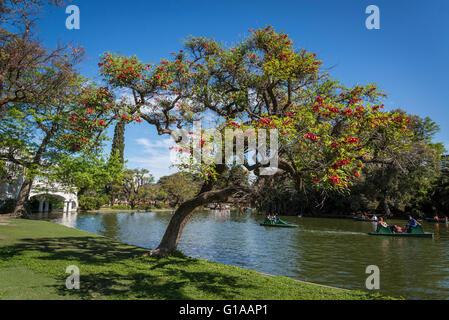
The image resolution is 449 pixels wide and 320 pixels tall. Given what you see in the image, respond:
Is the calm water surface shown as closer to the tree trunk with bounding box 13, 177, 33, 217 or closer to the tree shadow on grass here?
the tree shadow on grass

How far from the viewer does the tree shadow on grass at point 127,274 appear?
6605mm

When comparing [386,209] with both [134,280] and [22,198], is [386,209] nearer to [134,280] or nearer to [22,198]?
[134,280]

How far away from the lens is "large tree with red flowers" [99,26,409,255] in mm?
8109

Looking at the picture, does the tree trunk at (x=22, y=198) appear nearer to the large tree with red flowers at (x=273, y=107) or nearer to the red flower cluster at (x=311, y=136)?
the large tree with red flowers at (x=273, y=107)

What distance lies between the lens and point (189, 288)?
284 inches

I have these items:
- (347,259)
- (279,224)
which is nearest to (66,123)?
(347,259)

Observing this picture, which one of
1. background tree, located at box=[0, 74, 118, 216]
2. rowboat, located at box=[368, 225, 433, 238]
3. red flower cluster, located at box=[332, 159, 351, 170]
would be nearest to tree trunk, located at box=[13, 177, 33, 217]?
background tree, located at box=[0, 74, 118, 216]

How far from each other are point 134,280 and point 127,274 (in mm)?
689

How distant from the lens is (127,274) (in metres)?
8.16

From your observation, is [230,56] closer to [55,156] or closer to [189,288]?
[189,288]

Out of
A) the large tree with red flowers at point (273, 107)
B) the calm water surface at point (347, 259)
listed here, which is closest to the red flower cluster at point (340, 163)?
the large tree with red flowers at point (273, 107)

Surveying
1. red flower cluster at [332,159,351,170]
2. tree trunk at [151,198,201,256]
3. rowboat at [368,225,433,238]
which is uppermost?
red flower cluster at [332,159,351,170]

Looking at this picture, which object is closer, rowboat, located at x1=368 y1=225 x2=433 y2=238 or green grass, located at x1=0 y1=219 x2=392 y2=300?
green grass, located at x1=0 y1=219 x2=392 y2=300

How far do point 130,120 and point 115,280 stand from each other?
5.48 m
